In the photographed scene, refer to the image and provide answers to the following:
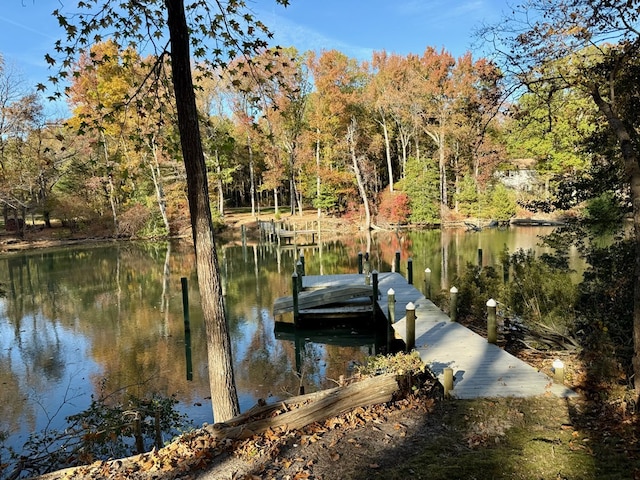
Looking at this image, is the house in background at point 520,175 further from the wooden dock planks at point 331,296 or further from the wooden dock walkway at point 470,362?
the wooden dock walkway at point 470,362

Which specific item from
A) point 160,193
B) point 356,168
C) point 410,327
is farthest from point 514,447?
point 160,193

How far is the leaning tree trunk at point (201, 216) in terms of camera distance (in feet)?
15.4

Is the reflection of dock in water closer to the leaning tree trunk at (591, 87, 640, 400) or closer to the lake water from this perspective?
the leaning tree trunk at (591, 87, 640, 400)

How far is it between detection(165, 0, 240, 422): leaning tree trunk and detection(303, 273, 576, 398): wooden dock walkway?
9.41 feet

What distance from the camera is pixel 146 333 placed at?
12.2 metres

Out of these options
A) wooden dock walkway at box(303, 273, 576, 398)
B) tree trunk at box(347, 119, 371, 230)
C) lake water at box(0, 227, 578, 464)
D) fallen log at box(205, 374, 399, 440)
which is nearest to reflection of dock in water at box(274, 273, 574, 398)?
wooden dock walkway at box(303, 273, 576, 398)

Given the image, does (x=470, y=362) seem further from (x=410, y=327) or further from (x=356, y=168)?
(x=356, y=168)

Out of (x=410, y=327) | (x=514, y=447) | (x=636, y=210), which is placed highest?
(x=636, y=210)

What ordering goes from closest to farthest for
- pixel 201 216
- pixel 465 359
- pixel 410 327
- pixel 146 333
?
pixel 201 216
pixel 465 359
pixel 410 327
pixel 146 333

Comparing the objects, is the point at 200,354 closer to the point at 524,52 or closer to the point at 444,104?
the point at 524,52

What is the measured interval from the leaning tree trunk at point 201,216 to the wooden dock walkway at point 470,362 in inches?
113

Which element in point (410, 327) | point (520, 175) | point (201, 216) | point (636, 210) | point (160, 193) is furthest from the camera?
point (520, 175)

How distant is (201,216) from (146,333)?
8.43m

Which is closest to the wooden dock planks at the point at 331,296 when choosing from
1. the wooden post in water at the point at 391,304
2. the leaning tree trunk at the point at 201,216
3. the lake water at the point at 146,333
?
the lake water at the point at 146,333
